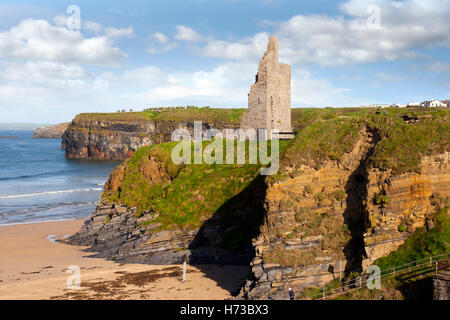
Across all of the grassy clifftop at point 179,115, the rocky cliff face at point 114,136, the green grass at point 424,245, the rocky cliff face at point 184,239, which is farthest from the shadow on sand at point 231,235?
the rocky cliff face at point 114,136

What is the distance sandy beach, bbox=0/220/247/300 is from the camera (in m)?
22.6

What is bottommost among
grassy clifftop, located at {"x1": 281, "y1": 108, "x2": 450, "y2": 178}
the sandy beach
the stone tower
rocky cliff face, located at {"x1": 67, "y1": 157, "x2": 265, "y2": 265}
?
the sandy beach

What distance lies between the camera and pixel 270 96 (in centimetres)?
3584

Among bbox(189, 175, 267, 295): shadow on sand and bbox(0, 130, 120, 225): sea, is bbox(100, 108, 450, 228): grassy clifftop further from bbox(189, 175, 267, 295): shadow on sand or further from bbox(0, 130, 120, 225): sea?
bbox(0, 130, 120, 225): sea

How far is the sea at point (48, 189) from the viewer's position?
48812 mm

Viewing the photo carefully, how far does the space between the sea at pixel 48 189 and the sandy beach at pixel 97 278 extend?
49.1 ft

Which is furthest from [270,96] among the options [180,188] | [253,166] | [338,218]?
[338,218]

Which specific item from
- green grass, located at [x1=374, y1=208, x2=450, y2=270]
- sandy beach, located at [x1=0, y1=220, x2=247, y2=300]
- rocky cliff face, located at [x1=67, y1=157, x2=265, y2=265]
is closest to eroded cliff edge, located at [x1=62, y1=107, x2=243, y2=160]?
rocky cliff face, located at [x1=67, y1=157, x2=265, y2=265]

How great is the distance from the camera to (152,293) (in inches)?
891

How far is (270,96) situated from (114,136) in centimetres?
9176

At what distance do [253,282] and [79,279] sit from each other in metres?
11.5

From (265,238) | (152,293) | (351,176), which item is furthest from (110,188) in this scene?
(351,176)

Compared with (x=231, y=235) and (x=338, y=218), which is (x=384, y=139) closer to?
(x=338, y=218)

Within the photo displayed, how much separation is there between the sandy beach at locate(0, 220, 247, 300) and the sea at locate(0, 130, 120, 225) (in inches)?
589
